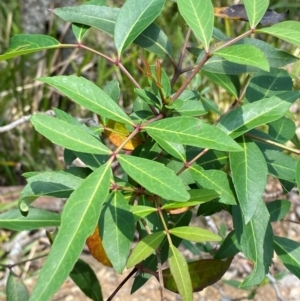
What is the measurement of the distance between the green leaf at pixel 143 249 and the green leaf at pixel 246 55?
0.82 ft

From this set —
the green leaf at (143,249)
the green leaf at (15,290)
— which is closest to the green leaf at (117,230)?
the green leaf at (143,249)

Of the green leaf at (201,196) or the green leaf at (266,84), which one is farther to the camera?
the green leaf at (266,84)

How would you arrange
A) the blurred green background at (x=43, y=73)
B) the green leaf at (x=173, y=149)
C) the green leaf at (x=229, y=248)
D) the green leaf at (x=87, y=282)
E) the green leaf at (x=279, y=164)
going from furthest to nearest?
1. the blurred green background at (x=43, y=73)
2. the green leaf at (x=87, y=282)
3. the green leaf at (x=229, y=248)
4. the green leaf at (x=279, y=164)
5. the green leaf at (x=173, y=149)

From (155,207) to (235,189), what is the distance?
0.12 m

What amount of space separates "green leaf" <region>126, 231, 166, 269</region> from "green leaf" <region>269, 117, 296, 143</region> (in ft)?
0.88

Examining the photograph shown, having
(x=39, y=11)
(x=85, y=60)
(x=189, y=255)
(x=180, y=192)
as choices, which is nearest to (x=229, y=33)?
(x=85, y=60)

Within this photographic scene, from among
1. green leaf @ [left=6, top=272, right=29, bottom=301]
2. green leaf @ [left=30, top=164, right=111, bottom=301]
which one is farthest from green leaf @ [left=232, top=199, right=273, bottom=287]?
green leaf @ [left=6, top=272, right=29, bottom=301]

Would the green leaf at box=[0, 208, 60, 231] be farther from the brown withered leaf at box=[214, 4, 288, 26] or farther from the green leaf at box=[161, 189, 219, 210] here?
the brown withered leaf at box=[214, 4, 288, 26]

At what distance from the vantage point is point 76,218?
547 mm

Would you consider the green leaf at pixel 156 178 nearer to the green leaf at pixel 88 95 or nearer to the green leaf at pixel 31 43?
the green leaf at pixel 88 95

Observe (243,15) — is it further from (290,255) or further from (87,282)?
(87,282)

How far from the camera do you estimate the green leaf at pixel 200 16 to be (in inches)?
28.1

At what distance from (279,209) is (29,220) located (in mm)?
419

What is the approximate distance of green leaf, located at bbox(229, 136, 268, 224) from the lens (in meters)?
0.65
